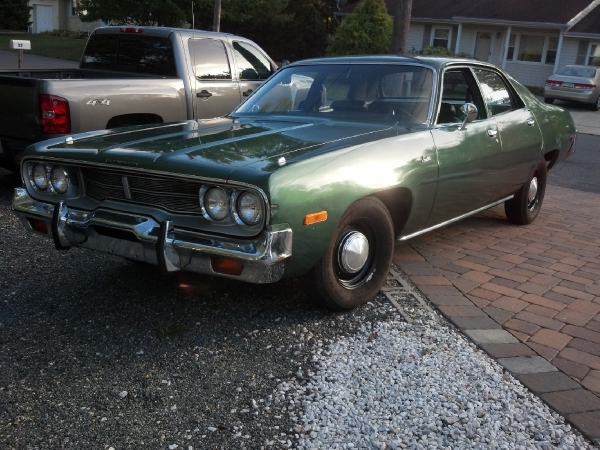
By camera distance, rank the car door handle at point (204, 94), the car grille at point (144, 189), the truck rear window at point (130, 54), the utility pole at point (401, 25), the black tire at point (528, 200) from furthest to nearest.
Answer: the utility pole at point (401, 25), the truck rear window at point (130, 54), the car door handle at point (204, 94), the black tire at point (528, 200), the car grille at point (144, 189)

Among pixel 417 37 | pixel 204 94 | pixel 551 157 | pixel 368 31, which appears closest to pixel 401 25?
pixel 204 94

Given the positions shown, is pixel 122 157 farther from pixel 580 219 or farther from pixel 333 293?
pixel 580 219

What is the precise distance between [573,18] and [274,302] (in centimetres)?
2798

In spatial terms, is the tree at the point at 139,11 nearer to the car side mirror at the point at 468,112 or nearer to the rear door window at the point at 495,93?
the rear door window at the point at 495,93

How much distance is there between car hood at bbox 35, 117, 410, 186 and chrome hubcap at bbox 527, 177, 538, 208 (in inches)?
95.7

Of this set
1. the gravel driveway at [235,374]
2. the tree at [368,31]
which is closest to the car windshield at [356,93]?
the gravel driveway at [235,374]

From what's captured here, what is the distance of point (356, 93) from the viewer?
5.12 m

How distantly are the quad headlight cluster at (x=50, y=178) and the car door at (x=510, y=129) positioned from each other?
3.33 metres

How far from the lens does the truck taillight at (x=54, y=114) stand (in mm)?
6250

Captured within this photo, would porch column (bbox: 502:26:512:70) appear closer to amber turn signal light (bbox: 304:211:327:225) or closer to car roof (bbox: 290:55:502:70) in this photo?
car roof (bbox: 290:55:502:70)

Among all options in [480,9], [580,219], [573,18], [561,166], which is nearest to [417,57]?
[580,219]

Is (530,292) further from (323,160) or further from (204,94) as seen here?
(204,94)

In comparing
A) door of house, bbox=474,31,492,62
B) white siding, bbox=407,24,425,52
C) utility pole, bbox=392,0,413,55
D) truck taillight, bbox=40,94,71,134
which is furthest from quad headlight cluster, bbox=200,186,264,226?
white siding, bbox=407,24,425,52

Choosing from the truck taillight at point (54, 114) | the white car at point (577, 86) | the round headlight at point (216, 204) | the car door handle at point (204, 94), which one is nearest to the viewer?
the round headlight at point (216, 204)
